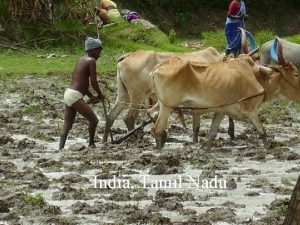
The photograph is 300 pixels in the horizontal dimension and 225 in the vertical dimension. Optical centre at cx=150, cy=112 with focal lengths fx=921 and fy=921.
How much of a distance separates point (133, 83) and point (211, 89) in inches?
59.6

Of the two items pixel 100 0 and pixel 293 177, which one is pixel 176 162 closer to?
pixel 293 177

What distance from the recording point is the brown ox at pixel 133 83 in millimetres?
13711

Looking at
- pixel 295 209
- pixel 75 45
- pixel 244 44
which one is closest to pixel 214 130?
pixel 244 44

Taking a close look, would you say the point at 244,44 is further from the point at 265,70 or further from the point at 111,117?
the point at 111,117

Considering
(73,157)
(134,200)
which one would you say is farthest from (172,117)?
(134,200)

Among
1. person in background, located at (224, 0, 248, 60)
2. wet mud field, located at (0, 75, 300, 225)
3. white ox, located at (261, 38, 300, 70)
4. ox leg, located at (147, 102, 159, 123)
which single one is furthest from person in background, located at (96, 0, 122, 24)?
ox leg, located at (147, 102, 159, 123)

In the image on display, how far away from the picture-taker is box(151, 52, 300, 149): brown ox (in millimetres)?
12438

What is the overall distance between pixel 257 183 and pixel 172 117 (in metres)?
6.16

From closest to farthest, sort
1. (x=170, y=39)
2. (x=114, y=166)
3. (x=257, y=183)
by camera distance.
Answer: (x=257, y=183)
(x=114, y=166)
(x=170, y=39)

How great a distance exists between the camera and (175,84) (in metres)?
12.4

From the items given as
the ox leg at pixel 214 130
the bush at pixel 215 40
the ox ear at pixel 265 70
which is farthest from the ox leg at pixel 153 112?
the bush at pixel 215 40

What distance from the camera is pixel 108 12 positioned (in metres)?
26.3

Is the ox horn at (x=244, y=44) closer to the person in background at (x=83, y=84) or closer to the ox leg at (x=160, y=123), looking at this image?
the ox leg at (x=160, y=123)

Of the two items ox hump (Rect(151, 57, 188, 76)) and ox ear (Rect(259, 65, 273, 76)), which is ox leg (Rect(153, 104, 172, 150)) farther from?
ox ear (Rect(259, 65, 273, 76))
